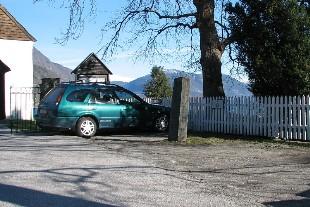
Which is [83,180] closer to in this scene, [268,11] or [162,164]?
[162,164]

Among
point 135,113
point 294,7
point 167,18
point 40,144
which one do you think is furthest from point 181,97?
point 167,18

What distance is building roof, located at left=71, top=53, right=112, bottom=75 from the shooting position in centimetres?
3299

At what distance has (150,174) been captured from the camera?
9453mm

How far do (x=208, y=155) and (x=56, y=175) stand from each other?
4326 millimetres

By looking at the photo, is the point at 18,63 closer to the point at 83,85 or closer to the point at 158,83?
the point at 83,85

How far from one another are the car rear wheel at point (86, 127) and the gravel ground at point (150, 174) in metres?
1.85

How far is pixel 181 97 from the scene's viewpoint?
1568cm

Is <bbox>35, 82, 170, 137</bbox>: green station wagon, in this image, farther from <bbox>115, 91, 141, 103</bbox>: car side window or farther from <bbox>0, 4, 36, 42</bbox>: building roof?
<bbox>0, 4, 36, 42</bbox>: building roof

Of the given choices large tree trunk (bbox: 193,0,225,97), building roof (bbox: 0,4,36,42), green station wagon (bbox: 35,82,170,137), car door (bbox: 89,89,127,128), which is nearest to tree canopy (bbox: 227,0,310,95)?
large tree trunk (bbox: 193,0,225,97)

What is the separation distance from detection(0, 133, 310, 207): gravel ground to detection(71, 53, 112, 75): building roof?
61.3ft

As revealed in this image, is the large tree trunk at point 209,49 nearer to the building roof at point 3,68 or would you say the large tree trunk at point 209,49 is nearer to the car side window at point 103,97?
the car side window at point 103,97

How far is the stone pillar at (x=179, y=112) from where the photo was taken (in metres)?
15.4

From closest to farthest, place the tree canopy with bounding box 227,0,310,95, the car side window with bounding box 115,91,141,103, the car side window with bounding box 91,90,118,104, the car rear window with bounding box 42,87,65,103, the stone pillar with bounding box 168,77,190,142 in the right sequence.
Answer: the stone pillar with bounding box 168,77,190,142 → the car rear window with bounding box 42,87,65,103 → the car side window with bounding box 91,90,118,104 → the tree canopy with bounding box 227,0,310,95 → the car side window with bounding box 115,91,141,103

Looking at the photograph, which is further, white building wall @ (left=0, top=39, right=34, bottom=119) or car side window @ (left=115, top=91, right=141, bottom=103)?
white building wall @ (left=0, top=39, right=34, bottom=119)
